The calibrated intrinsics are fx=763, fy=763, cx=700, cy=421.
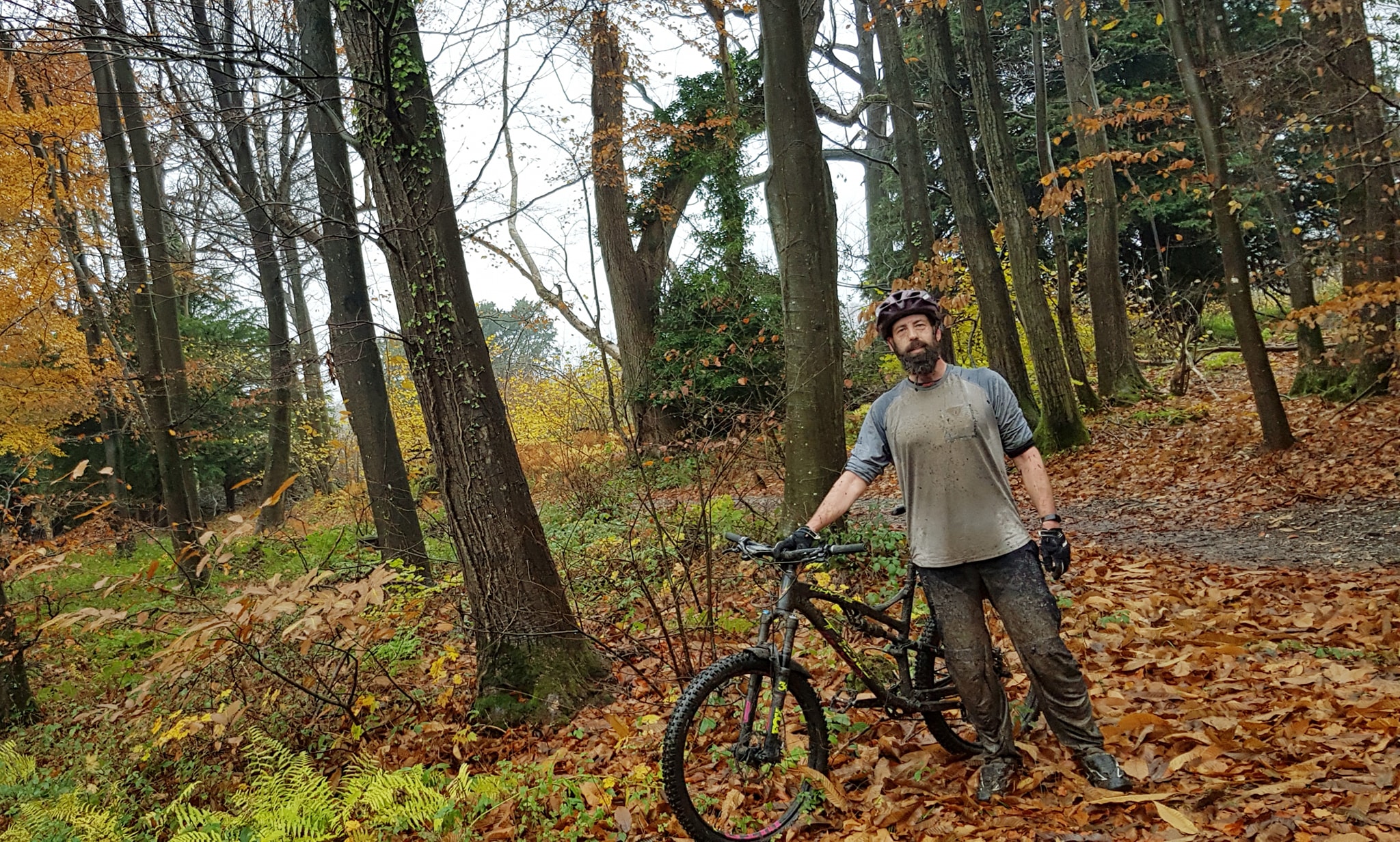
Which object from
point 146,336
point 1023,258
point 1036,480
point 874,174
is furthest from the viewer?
point 874,174

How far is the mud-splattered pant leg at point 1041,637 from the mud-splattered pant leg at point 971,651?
0.10m

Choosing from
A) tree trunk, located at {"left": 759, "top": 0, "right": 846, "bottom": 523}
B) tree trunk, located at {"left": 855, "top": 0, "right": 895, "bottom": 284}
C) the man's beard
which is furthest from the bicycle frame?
tree trunk, located at {"left": 855, "top": 0, "right": 895, "bottom": 284}

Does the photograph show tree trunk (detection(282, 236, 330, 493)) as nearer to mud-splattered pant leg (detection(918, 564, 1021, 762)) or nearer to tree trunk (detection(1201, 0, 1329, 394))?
mud-splattered pant leg (detection(918, 564, 1021, 762))

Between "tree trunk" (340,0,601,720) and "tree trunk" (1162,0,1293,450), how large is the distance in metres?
7.71

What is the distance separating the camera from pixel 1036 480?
125 inches

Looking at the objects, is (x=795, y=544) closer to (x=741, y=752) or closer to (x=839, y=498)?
(x=839, y=498)

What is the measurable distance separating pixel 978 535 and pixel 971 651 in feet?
1.70

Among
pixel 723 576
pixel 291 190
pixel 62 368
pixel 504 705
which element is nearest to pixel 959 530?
pixel 504 705

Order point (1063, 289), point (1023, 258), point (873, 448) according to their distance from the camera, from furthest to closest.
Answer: point (1063, 289), point (1023, 258), point (873, 448)

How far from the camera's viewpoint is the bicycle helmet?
10.7ft

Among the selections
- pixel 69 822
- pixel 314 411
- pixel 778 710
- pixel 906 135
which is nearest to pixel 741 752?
pixel 778 710

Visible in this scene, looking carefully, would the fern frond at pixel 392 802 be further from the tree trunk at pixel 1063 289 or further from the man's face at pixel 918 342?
the tree trunk at pixel 1063 289

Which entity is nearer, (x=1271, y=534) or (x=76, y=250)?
(x=1271, y=534)

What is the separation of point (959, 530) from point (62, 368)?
16047 millimetres
